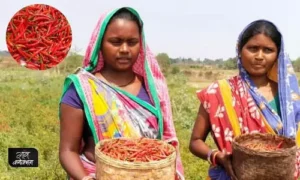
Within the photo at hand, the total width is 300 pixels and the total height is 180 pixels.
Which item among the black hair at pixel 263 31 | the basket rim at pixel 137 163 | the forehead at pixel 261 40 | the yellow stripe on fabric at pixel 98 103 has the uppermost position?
the black hair at pixel 263 31

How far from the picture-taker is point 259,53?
2434mm

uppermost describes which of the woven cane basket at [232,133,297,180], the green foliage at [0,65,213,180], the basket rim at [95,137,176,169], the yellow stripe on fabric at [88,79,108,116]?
the yellow stripe on fabric at [88,79,108,116]

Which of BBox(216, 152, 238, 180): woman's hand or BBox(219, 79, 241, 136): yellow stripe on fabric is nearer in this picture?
BBox(216, 152, 238, 180): woman's hand

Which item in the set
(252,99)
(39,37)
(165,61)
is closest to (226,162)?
(252,99)

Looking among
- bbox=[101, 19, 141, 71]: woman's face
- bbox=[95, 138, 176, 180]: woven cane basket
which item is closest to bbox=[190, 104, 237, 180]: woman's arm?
bbox=[101, 19, 141, 71]: woman's face

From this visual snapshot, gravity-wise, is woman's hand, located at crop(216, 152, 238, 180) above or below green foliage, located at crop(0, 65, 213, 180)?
above

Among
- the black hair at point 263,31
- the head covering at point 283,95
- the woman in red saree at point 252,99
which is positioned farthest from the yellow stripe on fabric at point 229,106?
the black hair at point 263,31

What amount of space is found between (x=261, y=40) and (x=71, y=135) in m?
1.06

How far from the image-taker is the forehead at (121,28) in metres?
2.21

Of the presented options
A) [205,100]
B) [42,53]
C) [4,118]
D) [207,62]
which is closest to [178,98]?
[4,118]

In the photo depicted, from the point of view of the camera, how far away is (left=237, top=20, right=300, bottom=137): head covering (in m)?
2.50

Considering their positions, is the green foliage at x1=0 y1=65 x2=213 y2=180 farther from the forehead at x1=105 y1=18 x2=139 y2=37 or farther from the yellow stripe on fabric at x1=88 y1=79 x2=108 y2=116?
the forehead at x1=105 y1=18 x2=139 y2=37

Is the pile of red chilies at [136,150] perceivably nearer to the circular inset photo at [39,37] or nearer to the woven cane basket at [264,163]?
the woven cane basket at [264,163]

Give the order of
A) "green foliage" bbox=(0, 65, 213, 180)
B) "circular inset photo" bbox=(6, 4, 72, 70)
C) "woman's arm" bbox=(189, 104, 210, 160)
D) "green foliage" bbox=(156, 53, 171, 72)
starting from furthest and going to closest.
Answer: "green foliage" bbox=(156, 53, 171, 72) → "circular inset photo" bbox=(6, 4, 72, 70) → "green foliage" bbox=(0, 65, 213, 180) → "woman's arm" bbox=(189, 104, 210, 160)
